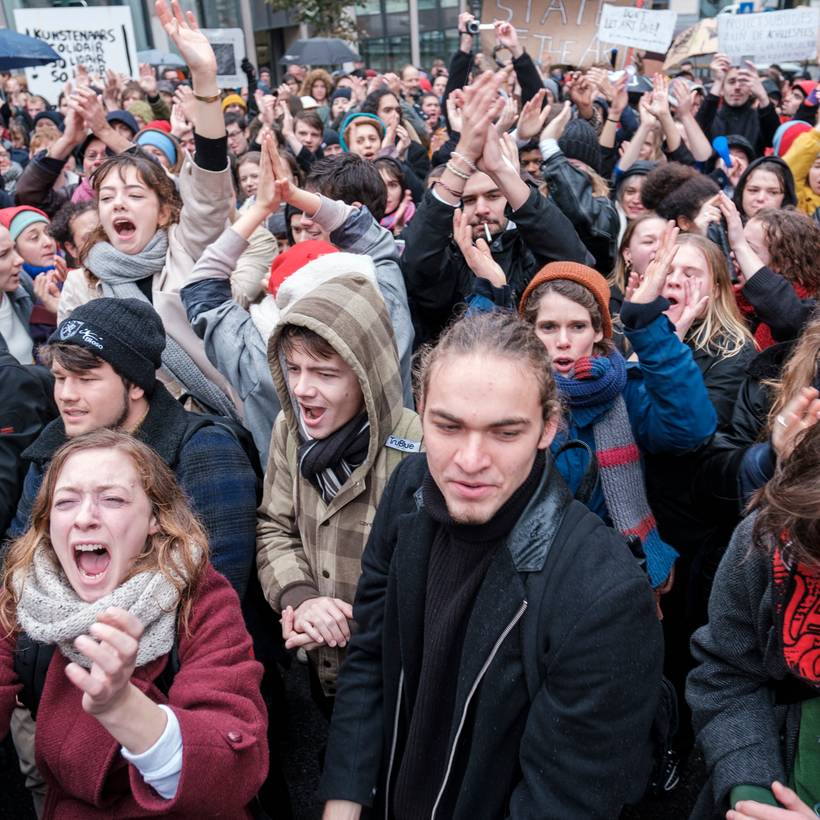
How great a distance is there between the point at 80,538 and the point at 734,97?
748 centimetres

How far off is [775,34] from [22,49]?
7964 mm

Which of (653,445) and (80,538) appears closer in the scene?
(80,538)

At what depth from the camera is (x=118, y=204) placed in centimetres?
342

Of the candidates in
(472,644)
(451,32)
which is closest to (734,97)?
(472,644)

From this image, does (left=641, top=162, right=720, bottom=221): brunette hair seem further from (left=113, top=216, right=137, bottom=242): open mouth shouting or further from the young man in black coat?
the young man in black coat

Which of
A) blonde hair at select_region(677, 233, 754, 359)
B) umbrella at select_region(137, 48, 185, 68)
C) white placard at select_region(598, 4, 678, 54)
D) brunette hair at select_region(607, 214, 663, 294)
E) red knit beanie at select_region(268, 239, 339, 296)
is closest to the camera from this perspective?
red knit beanie at select_region(268, 239, 339, 296)

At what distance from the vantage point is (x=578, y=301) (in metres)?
2.68

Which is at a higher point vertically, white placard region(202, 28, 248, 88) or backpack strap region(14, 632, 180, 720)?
white placard region(202, 28, 248, 88)

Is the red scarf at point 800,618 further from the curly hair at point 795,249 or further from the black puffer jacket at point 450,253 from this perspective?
the curly hair at point 795,249

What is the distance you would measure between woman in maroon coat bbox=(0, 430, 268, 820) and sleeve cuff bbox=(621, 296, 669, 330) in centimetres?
132

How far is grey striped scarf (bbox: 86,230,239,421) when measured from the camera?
3189 mm

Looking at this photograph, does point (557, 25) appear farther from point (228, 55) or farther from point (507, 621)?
point (507, 621)

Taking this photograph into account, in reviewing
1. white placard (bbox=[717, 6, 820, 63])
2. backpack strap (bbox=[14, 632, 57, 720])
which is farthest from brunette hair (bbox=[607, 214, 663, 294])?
white placard (bbox=[717, 6, 820, 63])

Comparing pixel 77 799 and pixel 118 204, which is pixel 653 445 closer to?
pixel 77 799
